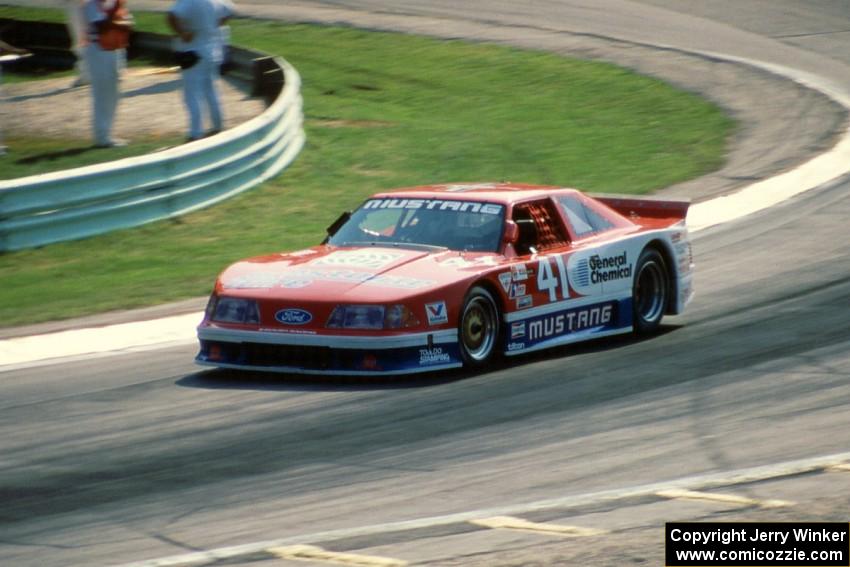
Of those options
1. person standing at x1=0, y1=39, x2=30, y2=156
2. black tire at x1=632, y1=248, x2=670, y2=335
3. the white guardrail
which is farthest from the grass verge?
black tire at x1=632, y1=248, x2=670, y2=335

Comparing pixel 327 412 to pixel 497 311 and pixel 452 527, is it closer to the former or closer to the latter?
pixel 497 311

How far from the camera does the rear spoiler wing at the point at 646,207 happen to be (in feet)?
41.8

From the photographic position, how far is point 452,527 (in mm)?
6891

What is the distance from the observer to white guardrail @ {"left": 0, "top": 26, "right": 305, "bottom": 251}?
47.7 feet

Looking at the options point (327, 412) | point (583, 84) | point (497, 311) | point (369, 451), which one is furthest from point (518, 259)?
point (583, 84)

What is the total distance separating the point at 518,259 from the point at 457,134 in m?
10.7

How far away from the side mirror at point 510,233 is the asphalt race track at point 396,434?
2.78ft

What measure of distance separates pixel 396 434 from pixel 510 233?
8.55 feet

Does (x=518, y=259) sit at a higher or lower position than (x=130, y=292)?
higher

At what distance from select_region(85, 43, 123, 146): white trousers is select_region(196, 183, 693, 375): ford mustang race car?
681 cm

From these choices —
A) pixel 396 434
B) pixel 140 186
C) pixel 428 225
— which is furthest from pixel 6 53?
pixel 396 434

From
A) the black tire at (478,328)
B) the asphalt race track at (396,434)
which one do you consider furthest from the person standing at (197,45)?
the black tire at (478,328)

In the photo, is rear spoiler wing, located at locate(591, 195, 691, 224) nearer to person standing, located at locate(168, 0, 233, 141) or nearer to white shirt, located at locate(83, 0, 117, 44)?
person standing, located at locate(168, 0, 233, 141)

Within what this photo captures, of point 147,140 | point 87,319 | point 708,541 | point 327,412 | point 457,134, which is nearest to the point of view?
point 708,541
